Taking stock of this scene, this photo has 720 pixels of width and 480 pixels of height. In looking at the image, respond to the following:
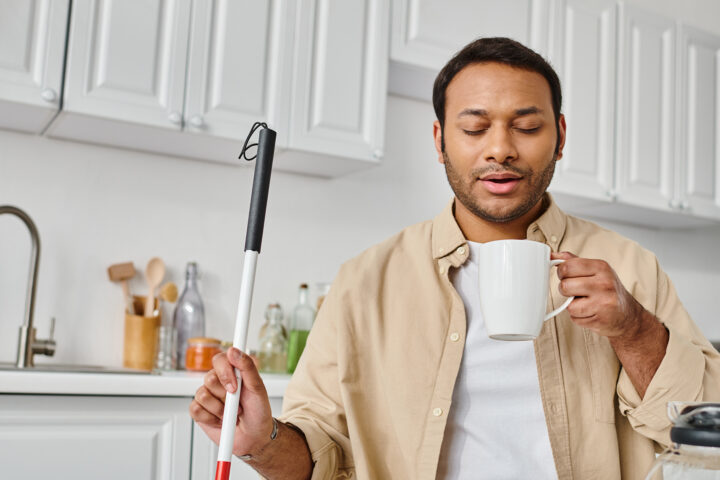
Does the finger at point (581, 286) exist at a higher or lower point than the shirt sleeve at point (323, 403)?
higher

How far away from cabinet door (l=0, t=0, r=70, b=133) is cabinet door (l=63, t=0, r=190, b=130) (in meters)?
0.03

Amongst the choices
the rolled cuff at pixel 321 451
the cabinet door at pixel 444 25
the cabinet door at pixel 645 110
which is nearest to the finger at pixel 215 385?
the rolled cuff at pixel 321 451

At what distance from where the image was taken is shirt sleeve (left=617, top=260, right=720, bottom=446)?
98 centimetres

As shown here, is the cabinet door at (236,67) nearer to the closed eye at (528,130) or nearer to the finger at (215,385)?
the closed eye at (528,130)

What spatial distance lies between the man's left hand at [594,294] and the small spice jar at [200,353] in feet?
4.73

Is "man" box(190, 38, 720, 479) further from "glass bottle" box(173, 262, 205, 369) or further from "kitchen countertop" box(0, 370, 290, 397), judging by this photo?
"glass bottle" box(173, 262, 205, 369)

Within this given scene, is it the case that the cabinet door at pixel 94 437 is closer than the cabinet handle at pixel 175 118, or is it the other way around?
the cabinet door at pixel 94 437

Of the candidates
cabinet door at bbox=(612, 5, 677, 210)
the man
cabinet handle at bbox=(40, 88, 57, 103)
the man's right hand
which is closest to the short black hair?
the man

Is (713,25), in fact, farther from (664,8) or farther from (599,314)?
(599,314)

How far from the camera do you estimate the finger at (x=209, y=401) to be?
86 cm

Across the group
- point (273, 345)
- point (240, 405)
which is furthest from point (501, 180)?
point (273, 345)

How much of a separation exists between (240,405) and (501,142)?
1.89 ft

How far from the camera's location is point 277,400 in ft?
6.40

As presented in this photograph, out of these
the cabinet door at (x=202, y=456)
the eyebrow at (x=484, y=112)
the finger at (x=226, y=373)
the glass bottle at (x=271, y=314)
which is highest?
the eyebrow at (x=484, y=112)
